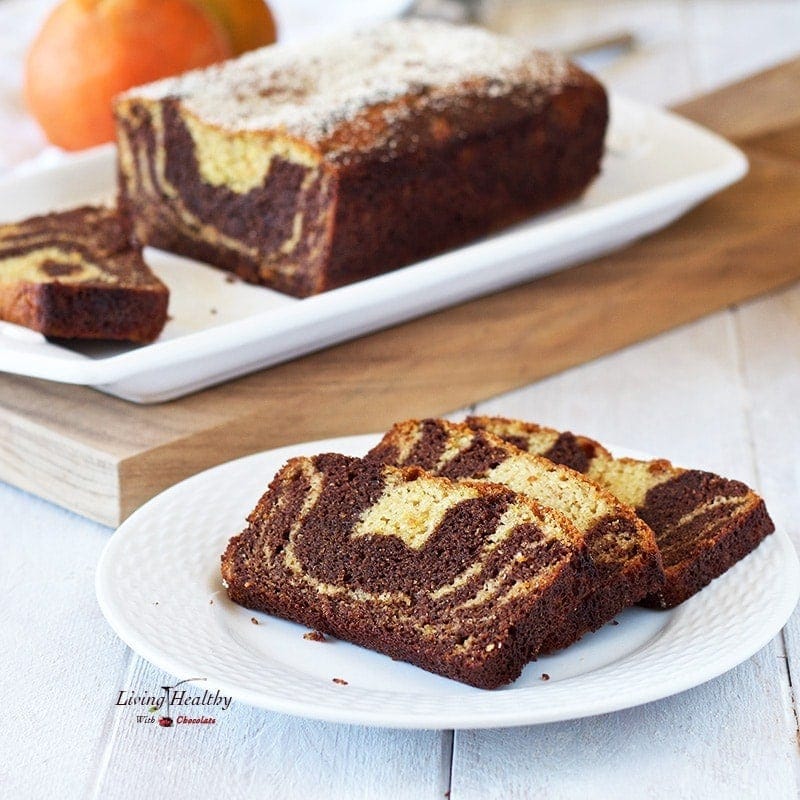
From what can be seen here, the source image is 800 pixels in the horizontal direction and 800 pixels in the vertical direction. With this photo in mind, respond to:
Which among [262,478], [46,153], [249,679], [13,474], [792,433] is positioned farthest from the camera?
[46,153]

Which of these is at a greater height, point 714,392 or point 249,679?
point 249,679

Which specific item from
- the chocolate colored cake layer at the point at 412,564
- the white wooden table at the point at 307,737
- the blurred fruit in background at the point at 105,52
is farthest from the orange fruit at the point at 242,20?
the chocolate colored cake layer at the point at 412,564

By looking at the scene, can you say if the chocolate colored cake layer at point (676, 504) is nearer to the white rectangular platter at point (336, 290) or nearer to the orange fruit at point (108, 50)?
the white rectangular platter at point (336, 290)

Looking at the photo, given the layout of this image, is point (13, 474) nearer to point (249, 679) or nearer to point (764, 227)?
point (249, 679)

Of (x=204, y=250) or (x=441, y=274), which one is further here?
(x=204, y=250)

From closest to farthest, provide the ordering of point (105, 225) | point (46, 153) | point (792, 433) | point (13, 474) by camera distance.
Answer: point (13, 474) < point (792, 433) < point (105, 225) < point (46, 153)

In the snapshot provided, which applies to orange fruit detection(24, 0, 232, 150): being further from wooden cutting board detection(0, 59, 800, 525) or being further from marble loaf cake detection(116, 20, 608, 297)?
wooden cutting board detection(0, 59, 800, 525)

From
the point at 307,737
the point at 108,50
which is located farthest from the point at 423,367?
the point at 108,50

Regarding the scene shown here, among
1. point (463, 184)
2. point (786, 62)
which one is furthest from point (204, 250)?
point (786, 62)
